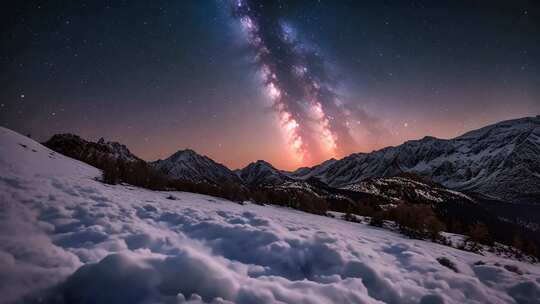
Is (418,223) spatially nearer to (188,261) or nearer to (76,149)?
(188,261)

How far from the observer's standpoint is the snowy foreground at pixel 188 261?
3680 mm

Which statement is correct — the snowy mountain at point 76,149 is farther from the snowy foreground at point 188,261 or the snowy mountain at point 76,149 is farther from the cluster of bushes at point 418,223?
the cluster of bushes at point 418,223

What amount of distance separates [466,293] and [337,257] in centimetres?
260

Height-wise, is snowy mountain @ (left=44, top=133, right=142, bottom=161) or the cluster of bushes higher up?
snowy mountain @ (left=44, top=133, right=142, bottom=161)

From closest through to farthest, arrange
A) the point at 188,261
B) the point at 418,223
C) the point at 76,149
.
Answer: the point at 188,261 → the point at 418,223 → the point at 76,149

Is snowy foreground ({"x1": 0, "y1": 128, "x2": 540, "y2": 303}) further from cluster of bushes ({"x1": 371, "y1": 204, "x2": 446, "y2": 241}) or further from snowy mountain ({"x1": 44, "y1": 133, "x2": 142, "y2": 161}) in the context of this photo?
snowy mountain ({"x1": 44, "y1": 133, "x2": 142, "y2": 161})

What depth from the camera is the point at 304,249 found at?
243 inches

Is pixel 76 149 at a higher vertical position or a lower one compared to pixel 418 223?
higher

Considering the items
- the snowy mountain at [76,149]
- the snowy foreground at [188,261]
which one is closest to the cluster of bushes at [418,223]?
the snowy foreground at [188,261]

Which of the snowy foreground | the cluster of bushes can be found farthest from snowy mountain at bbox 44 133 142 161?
the cluster of bushes

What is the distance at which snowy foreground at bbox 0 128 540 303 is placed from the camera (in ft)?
12.1

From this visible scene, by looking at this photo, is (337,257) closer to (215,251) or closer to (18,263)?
(215,251)

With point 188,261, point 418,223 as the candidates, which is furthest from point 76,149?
point 418,223

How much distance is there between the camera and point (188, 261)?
4.23 metres
